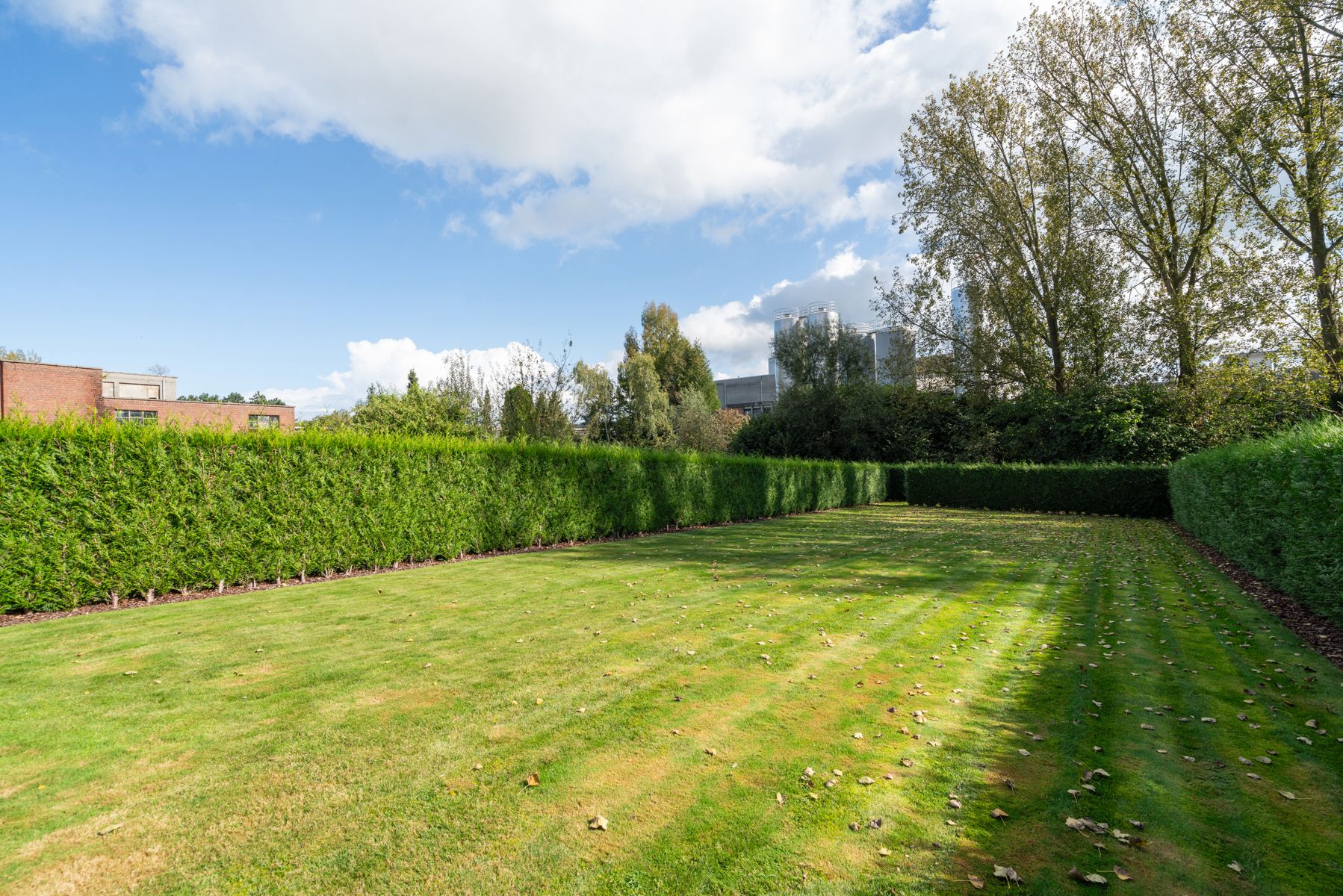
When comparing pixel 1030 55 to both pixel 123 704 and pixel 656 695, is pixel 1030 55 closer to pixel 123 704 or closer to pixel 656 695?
pixel 656 695

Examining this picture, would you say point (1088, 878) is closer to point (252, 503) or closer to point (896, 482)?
point (252, 503)

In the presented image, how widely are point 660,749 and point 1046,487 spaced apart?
27303mm

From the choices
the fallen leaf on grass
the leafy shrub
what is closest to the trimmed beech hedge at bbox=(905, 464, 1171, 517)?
the leafy shrub

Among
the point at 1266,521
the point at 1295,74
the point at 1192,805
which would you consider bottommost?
the point at 1192,805

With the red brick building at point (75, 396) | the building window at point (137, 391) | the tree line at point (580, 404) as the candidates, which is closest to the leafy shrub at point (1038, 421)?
the tree line at point (580, 404)

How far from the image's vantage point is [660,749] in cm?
367

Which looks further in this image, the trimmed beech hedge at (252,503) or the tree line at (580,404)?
the tree line at (580,404)

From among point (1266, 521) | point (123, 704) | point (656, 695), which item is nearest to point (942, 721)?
point (656, 695)

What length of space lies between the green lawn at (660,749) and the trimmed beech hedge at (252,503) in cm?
101

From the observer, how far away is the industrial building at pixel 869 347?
33.8 metres

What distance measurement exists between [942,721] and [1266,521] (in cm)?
797

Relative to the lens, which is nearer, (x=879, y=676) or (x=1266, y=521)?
(x=879, y=676)

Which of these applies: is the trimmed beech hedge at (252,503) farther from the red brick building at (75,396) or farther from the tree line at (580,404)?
the red brick building at (75,396)

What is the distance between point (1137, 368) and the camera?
86.5 feet
